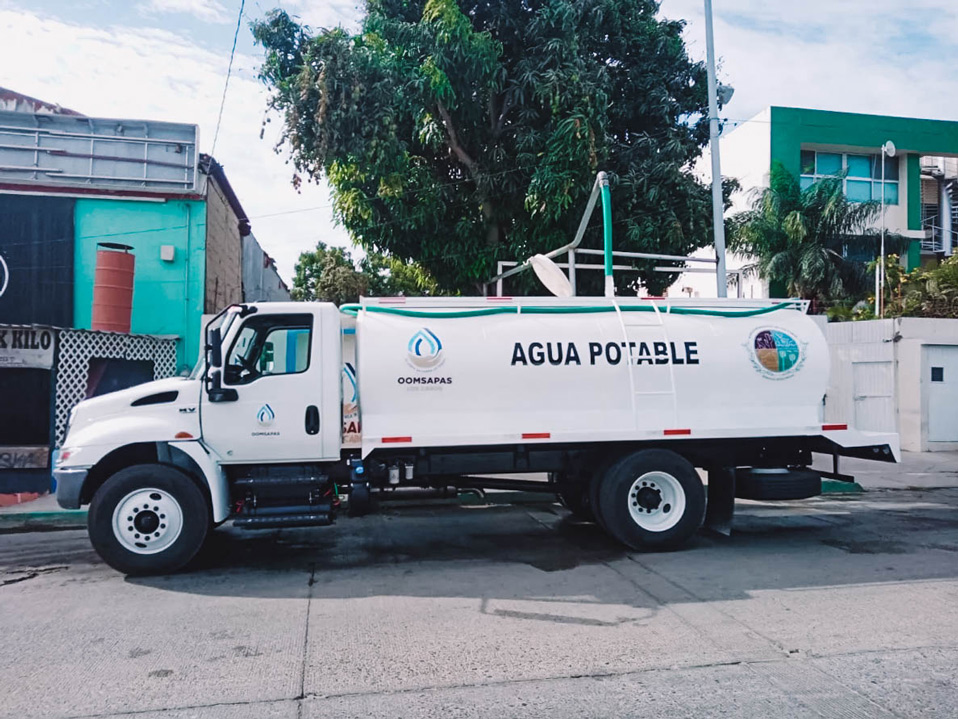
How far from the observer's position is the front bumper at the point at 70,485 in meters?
7.33

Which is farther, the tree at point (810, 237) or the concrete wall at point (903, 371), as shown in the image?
the tree at point (810, 237)

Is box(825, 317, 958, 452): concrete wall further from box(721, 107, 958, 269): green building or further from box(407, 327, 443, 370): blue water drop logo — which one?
box(407, 327, 443, 370): blue water drop logo

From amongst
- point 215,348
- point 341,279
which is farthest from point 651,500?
point 341,279

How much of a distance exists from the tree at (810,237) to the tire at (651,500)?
15.8m

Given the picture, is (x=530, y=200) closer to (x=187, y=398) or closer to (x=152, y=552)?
→ (x=187, y=398)

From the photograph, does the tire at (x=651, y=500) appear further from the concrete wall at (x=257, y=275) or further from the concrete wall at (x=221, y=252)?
the concrete wall at (x=257, y=275)

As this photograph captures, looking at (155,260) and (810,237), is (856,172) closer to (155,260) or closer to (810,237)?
(810,237)

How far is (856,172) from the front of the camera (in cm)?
2741

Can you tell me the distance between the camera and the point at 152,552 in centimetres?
734

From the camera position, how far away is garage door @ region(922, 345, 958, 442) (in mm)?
16344

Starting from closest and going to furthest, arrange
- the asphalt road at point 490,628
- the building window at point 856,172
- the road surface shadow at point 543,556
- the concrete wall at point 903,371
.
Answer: the asphalt road at point 490,628, the road surface shadow at point 543,556, the concrete wall at point 903,371, the building window at point 856,172

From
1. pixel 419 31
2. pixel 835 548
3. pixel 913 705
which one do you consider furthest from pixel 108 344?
pixel 913 705

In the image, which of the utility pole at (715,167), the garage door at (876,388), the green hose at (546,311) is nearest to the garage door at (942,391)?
the garage door at (876,388)

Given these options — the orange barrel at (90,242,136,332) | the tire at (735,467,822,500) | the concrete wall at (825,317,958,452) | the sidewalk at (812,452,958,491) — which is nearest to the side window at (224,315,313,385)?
the tire at (735,467,822,500)
